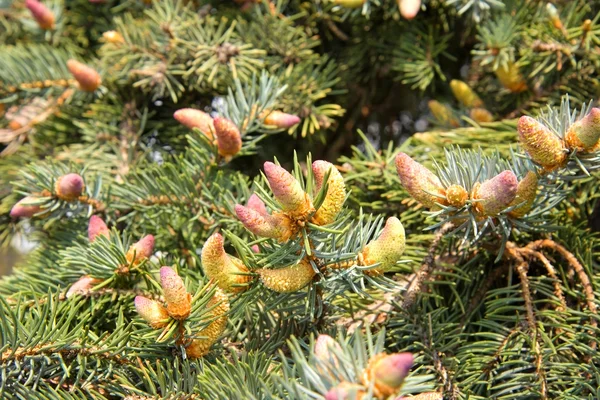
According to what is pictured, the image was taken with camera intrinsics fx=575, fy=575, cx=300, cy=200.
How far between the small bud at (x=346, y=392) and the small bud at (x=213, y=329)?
13 cm

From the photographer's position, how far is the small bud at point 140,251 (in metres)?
0.46

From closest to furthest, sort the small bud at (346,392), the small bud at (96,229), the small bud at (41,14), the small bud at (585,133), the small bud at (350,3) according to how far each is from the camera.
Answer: the small bud at (346,392)
the small bud at (585,133)
the small bud at (96,229)
the small bud at (350,3)
the small bud at (41,14)

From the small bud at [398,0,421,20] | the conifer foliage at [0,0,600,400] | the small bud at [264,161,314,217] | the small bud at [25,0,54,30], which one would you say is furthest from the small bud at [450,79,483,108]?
the small bud at [25,0,54,30]

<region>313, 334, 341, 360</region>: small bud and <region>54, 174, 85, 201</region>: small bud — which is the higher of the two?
<region>313, 334, 341, 360</region>: small bud

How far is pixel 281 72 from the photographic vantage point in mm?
666

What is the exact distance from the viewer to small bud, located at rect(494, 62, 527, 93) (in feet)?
2.08

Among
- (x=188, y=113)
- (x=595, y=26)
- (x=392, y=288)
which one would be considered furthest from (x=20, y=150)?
(x=595, y=26)

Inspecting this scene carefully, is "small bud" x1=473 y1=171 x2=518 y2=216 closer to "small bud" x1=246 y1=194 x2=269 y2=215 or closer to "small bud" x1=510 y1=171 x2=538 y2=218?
"small bud" x1=510 y1=171 x2=538 y2=218

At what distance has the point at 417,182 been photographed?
0.38 meters

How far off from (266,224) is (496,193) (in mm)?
147

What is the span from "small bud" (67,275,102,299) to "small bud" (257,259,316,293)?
0.56ft

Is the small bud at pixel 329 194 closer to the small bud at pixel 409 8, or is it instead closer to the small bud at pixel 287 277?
the small bud at pixel 287 277

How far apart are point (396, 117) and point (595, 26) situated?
312 millimetres

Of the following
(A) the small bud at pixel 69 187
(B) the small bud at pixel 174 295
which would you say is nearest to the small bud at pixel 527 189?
(B) the small bud at pixel 174 295
